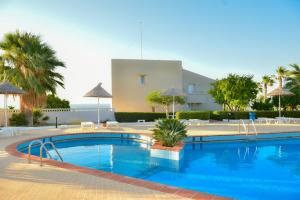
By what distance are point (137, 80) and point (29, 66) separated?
11429 mm

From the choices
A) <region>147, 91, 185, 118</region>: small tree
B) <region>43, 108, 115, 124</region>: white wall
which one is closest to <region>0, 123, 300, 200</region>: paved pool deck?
<region>43, 108, 115, 124</region>: white wall

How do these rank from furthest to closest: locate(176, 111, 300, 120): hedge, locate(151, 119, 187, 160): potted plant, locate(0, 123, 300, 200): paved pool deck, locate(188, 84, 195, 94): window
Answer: locate(188, 84, 195, 94): window, locate(176, 111, 300, 120): hedge, locate(151, 119, 187, 160): potted plant, locate(0, 123, 300, 200): paved pool deck

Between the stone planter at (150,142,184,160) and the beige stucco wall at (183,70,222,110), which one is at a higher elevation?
the beige stucco wall at (183,70,222,110)

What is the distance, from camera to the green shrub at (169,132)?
380 inches

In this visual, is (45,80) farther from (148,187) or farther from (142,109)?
(148,187)

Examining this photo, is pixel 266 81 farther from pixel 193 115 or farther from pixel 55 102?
pixel 55 102

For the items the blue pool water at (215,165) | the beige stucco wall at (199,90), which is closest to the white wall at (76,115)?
the blue pool water at (215,165)

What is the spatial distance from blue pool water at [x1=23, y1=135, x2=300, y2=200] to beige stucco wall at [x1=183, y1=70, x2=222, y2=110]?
52.2 ft

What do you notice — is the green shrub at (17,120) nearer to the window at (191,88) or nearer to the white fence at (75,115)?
the white fence at (75,115)

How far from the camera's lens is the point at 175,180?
675 cm

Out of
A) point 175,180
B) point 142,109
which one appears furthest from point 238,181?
point 142,109

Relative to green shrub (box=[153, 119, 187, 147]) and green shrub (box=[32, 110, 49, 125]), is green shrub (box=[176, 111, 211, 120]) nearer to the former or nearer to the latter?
green shrub (box=[32, 110, 49, 125])

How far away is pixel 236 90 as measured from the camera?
75.7ft

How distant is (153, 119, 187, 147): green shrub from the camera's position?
966cm
